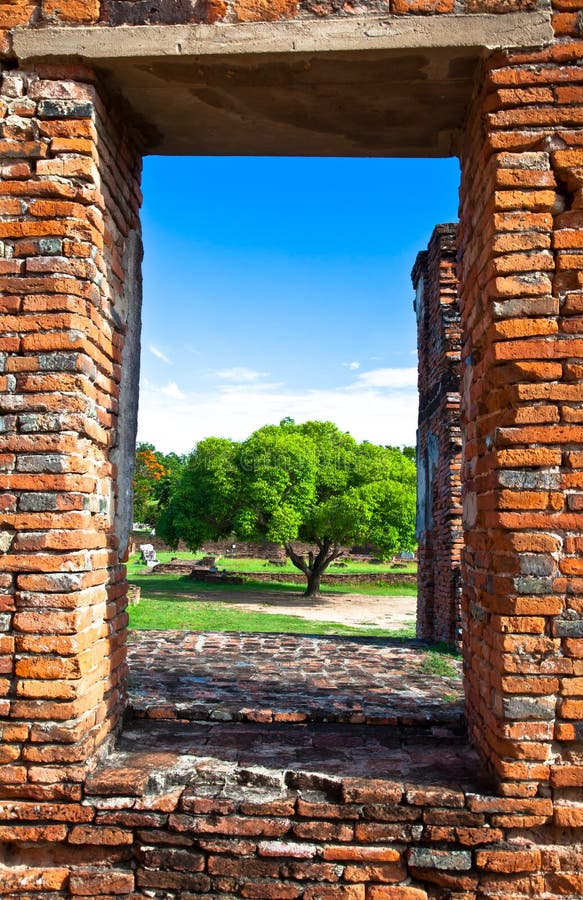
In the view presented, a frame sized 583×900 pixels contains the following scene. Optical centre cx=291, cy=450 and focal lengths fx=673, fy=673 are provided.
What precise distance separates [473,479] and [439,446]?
6.44 metres

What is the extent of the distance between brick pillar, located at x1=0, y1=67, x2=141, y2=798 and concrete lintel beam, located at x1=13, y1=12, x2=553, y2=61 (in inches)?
5.6

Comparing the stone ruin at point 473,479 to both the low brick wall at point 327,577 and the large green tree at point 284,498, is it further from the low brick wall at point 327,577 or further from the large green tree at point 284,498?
the low brick wall at point 327,577

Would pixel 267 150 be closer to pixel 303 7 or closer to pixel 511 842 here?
pixel 303 7

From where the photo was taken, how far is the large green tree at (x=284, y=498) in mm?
19781

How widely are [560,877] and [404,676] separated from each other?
9.98 feet

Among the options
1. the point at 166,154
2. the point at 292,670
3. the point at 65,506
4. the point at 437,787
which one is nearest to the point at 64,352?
the point at 65,506

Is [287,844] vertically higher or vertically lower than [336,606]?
higher

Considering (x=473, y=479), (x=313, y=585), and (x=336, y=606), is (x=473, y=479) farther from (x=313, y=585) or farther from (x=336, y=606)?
(x=313, y=585)

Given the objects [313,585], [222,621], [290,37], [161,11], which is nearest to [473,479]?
[290,37]

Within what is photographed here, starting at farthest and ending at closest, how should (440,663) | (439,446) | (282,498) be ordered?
(282,498) < (439,446) < (440,663)

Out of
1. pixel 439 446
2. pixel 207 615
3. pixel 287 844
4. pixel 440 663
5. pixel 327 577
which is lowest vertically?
pixel 327 577

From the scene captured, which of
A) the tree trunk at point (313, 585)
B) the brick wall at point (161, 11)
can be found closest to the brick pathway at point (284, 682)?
the brick wall at point (161, 11)

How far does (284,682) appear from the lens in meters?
5.08

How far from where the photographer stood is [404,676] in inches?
226
